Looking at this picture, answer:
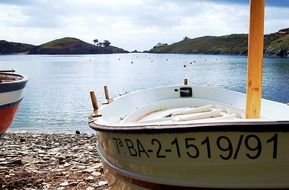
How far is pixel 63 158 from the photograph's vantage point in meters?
15.5

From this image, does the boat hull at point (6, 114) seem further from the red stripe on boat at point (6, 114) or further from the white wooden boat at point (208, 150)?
the white wooden boat at point (208, 150)

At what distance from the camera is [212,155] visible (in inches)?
218

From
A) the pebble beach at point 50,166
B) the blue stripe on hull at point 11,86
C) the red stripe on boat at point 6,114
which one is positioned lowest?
the pebble beach at point 50,166

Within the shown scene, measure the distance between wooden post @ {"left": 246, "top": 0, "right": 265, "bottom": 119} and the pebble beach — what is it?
547cm

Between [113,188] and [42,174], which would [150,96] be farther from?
[113,188]

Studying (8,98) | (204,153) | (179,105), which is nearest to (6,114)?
(8,98)

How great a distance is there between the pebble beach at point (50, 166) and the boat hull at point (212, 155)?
5351 millimetres

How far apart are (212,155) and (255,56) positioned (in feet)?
7.39

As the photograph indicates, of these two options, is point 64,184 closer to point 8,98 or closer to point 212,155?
point 8,98

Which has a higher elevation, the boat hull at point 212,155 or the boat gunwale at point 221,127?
the boat gunwale at point 221,127

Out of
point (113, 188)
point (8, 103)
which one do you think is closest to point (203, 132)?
point (113, 188)

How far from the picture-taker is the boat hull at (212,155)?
207 inches

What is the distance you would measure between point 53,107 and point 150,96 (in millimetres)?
36923

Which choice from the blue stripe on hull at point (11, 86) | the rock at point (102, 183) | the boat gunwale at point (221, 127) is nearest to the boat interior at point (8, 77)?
the blue stripe on hull at point (11, 86)
